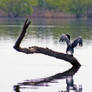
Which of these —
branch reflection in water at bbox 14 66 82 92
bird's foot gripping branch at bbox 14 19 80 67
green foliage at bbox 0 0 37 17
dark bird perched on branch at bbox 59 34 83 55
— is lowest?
branch reflection in water at bbox 14 66 82 92

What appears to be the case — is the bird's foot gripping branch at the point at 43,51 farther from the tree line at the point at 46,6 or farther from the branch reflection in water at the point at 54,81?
the tree line at the point at 46,6

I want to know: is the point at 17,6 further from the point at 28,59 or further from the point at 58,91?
the point at 58,91

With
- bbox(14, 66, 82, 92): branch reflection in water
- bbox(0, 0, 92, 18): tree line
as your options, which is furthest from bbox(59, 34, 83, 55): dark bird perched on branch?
bbox(0, 0, 92, 18): tree line

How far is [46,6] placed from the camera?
17500cm

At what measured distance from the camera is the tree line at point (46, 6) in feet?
543

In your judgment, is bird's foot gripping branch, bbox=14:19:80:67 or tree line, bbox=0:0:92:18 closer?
bird's foot gripping branch, bbox=14:19:80:67

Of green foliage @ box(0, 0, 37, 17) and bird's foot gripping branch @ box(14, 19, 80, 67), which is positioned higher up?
green foliage @ box(0, 0, 37, 17)

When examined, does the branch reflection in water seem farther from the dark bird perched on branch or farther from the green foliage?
the green foliage

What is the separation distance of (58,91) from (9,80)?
3.81 metres

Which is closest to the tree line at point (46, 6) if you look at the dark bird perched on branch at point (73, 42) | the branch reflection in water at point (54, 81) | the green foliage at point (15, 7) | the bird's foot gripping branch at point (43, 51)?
the green foliage at point (15, 7)

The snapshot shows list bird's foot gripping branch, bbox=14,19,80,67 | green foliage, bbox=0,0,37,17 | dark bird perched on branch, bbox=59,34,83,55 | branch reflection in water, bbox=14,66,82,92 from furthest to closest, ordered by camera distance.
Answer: green foliage, bbox=0,0,37,17
dark bird perched on branch, bbox=59,34,83,55
bird's foot gripping branch, bbox=14,19,80,67
branch reflection in water, bbox=14,66,82,92

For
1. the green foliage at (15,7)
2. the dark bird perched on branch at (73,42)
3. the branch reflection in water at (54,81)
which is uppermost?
the green foliage at (15,7)

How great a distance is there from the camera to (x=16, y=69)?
29516 mm

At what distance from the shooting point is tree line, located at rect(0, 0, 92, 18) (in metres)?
165
